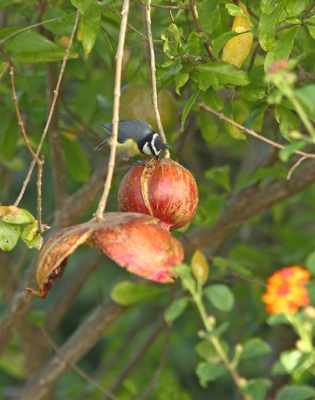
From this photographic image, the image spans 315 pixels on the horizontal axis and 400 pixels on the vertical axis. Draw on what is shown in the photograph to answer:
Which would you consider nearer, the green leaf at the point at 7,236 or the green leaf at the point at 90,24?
the green leaf at the point at 7,236

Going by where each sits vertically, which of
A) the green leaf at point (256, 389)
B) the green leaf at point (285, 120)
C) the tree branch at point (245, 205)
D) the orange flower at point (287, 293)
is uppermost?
the orange flower at point (287, 293)

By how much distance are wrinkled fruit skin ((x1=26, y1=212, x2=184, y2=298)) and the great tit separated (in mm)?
427

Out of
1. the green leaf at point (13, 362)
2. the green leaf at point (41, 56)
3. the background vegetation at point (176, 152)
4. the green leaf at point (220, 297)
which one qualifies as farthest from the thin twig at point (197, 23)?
the green leaf at point (13, 362)

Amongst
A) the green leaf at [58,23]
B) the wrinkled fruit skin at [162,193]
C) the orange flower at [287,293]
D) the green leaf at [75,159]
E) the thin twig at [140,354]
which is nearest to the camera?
the orange flower at [287,293]

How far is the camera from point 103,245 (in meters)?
0.78

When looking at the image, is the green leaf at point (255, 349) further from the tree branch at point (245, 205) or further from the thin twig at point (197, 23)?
the tree branch at point (245, 205)

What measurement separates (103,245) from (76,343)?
119 cm

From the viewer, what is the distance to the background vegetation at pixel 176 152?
1.06 metres

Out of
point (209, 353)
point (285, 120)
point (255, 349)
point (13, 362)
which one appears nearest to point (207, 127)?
point (285, 120)

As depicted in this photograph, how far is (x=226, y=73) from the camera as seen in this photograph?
1109 mm

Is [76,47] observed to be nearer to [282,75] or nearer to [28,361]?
[282,75]

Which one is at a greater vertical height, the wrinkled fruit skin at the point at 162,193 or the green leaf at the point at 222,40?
the green leaf at the point at 222,40

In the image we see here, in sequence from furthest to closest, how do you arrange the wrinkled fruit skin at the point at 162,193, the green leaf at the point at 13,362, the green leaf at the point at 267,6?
the green leaf at the point at 13,362, the green leaf at the point at 267,6, the wrinkled fruit skin at the point at 162,193

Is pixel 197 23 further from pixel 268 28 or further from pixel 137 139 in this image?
pixel 137 139
